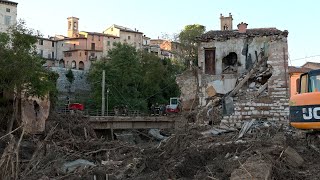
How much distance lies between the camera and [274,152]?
11797 mm

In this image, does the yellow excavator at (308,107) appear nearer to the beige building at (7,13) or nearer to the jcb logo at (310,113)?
the jcb logo at (310,113)

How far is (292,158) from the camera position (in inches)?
448

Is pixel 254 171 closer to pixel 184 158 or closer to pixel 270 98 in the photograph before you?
pixel 184 158

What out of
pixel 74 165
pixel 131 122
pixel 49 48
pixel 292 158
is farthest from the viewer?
pixel 49 48

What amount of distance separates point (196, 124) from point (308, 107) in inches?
423

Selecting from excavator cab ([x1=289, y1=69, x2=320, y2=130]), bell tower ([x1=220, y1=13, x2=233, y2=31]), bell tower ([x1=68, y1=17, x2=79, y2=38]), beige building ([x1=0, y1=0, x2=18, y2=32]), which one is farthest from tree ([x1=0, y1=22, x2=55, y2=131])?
bell tower ([x1=68, y1=17, x2=79, y2=38])

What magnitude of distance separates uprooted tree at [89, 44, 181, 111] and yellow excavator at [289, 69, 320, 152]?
3343 cm

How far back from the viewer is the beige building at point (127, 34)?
7938 cm

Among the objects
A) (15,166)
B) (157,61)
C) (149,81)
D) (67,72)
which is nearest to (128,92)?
(149,81)

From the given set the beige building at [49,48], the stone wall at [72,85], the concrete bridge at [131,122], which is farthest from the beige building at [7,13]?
the concrete bridge at [131,122]

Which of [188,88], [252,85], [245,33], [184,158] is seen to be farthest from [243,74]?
[184,158]

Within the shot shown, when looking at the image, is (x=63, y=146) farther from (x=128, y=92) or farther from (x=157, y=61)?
(x=157, y=61)

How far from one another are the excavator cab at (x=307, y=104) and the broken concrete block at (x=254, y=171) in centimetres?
261

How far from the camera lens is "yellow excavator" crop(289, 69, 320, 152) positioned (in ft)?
40.0
